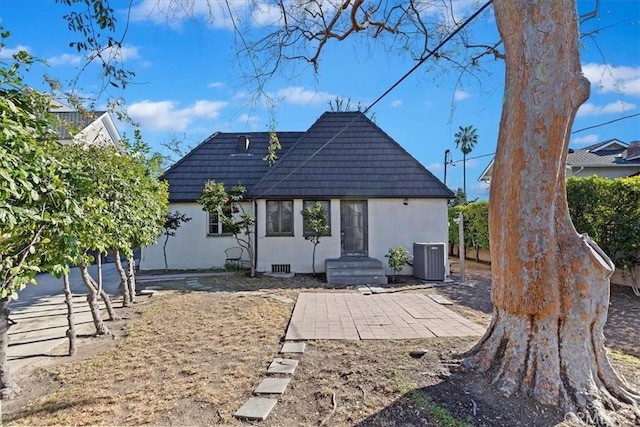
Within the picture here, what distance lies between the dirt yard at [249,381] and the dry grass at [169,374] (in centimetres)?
1

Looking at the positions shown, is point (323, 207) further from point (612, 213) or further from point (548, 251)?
point (548, 251)

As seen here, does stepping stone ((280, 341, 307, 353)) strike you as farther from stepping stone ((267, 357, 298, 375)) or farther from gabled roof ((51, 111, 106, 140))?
gabled roof ((51, 111, 106, 140))

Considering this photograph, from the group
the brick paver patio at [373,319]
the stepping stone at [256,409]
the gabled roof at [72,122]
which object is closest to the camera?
the stepping stone at [256,409]

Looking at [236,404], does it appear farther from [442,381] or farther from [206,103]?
[206,103]

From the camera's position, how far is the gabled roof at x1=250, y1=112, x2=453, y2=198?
1160 centimetres

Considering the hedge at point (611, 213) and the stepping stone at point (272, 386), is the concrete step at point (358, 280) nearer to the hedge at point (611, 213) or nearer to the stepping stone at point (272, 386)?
the hedge at point (611, 213)

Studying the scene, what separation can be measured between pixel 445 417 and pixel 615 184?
8.44 metres

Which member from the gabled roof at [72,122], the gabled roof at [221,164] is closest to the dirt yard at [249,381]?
the gabled roof at [72,122]

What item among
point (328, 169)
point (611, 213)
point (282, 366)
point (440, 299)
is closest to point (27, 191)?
point (282, 366)

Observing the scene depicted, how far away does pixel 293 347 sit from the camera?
454 cm

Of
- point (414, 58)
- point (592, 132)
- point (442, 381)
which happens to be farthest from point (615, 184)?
point (442, 381)

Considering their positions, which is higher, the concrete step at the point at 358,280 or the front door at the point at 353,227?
the front door at the point at 353,227

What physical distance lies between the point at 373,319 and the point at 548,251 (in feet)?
11.7

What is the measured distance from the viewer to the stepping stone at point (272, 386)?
10.9 ft
